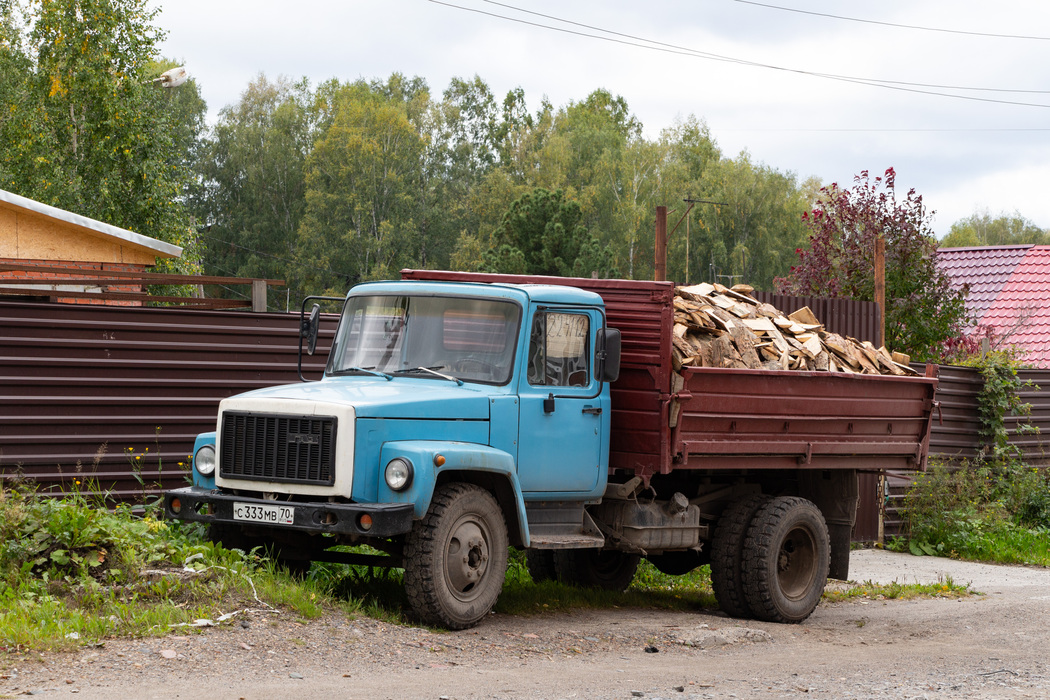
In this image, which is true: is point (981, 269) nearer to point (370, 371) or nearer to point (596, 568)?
point (596, 568)

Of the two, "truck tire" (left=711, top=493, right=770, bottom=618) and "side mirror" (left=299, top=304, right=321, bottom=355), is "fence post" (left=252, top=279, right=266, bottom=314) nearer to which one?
"side mirror" (left=299, top=304, right=321, bottom=355)

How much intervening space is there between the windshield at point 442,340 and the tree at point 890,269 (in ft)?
37.1

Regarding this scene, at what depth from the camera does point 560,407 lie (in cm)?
873

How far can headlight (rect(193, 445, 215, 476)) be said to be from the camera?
816cm

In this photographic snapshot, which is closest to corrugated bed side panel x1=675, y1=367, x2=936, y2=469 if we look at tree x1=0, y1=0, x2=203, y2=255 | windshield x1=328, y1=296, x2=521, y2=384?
windshield x1=328, y1=296, x2=521, y2=384

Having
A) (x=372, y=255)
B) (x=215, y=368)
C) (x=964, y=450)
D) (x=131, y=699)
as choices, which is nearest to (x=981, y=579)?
(x=964, y=450)

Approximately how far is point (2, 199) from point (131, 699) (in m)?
12.2

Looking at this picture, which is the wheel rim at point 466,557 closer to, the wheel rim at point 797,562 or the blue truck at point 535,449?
the blue truck at point 535,449

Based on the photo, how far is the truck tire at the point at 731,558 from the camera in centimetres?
991

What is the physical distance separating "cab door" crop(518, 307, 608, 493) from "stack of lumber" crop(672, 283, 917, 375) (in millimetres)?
732

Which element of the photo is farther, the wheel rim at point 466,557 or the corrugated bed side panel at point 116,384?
the corrugated bed side panel at point 116,384

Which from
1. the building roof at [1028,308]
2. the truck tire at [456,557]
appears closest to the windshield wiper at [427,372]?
the truck tire at [456,557]

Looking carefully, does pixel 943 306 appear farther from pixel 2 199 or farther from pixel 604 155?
pixel 604 155

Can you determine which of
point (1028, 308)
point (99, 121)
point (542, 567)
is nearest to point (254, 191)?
point (99, 121)
